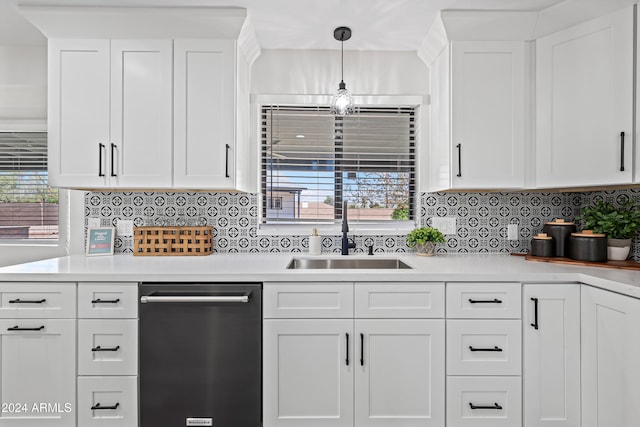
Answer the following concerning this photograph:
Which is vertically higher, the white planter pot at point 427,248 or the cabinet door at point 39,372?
the white planter pot at point 427,248

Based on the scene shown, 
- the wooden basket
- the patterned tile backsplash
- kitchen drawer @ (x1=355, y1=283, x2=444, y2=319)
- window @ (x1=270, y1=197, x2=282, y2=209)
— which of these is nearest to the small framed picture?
the patterned tile backsplash

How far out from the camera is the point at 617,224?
1.96 m

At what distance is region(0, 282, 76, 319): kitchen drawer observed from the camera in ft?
5.41

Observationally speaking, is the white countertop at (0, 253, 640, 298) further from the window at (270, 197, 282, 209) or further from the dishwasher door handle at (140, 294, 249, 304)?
the window at (270, 197, 282, 209)

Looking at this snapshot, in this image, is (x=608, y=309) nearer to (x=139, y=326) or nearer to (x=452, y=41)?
(x=452, y=41)

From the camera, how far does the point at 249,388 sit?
1.66 metres

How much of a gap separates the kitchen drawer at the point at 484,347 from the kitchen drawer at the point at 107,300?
61.9 inches

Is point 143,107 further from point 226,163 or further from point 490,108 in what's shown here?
point 490,108

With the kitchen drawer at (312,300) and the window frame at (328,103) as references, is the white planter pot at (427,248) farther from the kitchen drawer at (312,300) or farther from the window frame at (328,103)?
Answer: the kitchen drawer at (312,300)

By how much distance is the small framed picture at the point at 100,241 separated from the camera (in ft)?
7.30

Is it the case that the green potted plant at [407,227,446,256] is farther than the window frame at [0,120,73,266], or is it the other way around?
the window frame at [0,120,73,266]

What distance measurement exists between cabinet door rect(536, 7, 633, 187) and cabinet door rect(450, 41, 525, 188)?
12cm

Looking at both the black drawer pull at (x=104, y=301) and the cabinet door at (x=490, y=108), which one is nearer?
the black drawer pull at (x=104, y=301)

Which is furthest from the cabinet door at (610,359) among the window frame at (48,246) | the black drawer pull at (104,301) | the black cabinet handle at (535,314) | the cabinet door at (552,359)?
the window frame at (48,246)
